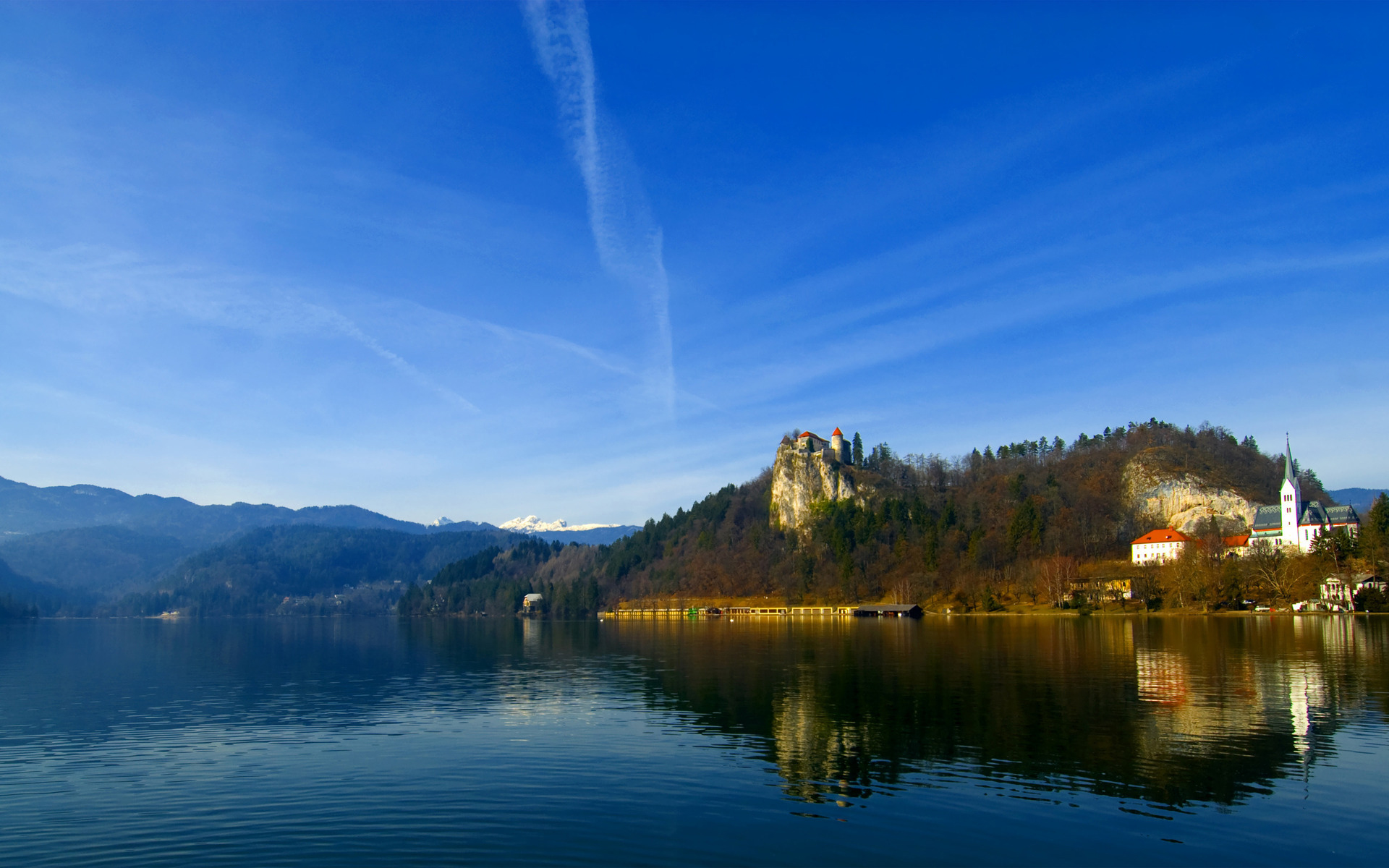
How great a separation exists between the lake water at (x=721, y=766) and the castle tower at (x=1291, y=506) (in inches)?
5799

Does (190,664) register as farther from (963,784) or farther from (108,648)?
(963,784)

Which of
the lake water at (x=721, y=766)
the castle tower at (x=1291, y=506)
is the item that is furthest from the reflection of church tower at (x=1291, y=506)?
the lake water at (x=721, y=766)

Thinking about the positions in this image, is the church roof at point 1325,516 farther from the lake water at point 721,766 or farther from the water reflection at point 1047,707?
the lake water at point 721,766

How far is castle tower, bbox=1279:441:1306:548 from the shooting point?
18550cm

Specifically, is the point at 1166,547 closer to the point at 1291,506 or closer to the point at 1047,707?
the point at 1291,506

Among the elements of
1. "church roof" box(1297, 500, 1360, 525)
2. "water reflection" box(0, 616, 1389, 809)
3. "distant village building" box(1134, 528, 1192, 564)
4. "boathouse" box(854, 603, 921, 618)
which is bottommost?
"boathouse" box(854, 603, 921, 618)

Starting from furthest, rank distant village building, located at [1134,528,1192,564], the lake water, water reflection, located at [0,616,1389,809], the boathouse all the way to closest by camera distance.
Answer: distant village building, located at [1134,528,1192,564]
the boathouse
water reflection, located at [0,616,1389,809]
the lake water

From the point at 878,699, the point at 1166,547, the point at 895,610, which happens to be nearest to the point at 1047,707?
the point at 878,699

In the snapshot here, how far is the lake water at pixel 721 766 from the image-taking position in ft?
68.5

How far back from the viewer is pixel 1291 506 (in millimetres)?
188625

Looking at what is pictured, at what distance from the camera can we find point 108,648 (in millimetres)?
112625

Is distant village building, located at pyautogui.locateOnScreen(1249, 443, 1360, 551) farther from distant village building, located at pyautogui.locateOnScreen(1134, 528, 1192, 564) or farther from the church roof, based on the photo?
distant village building, located at pyautogui.locateOnScreen(1134, 528, 1192, 564)

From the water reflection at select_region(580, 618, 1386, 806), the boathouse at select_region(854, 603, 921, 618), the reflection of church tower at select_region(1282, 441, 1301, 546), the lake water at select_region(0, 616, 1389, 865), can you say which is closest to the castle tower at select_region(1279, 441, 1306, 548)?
the reflection of church tower at select_region(1282, 441, 1301, 546)

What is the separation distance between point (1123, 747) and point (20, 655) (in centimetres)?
12244
